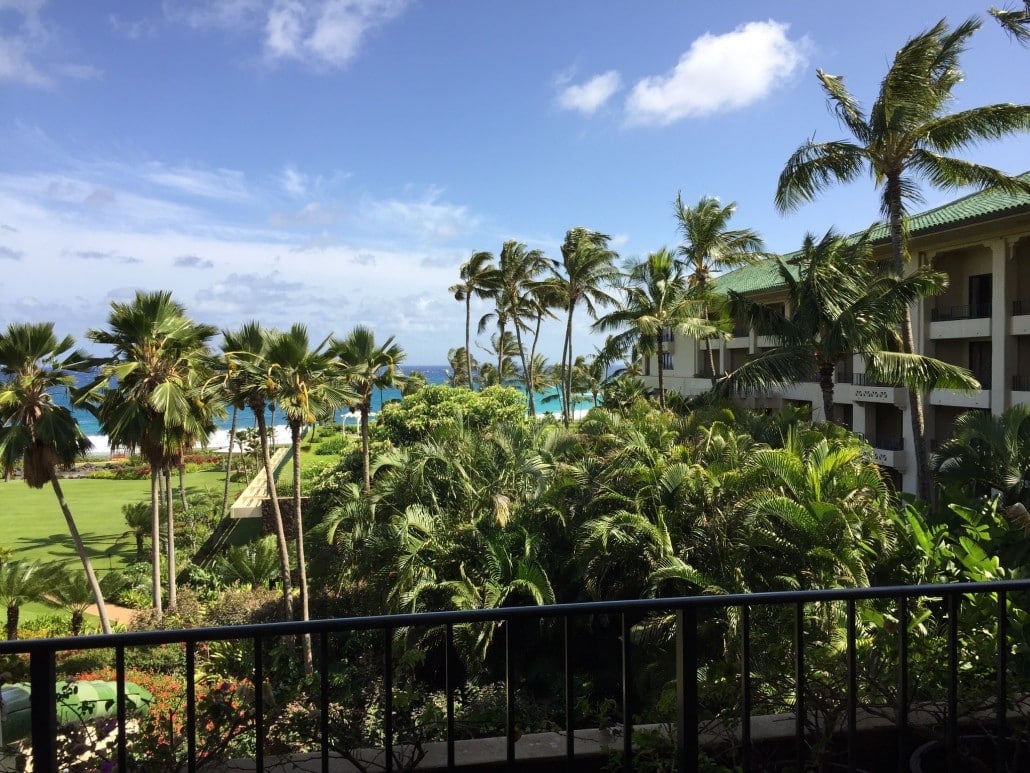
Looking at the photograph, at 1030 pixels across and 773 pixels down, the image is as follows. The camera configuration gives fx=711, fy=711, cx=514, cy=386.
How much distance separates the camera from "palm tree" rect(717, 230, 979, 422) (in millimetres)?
14258

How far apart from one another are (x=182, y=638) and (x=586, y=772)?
180cm

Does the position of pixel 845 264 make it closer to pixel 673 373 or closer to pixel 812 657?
pixel 812 657

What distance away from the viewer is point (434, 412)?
23.5 m

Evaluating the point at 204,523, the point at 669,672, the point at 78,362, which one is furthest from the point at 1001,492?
the point at 204,523

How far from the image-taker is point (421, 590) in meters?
12.5

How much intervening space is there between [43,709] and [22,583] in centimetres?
1757

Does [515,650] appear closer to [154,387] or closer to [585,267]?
[154,387]

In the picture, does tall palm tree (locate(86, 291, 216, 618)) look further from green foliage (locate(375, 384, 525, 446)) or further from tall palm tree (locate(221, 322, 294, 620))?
green foliage (locate(375, 384, 525, 446))

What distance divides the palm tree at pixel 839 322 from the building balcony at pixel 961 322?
11.5 feet

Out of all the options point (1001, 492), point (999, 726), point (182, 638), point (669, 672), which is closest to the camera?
point (182, 638)

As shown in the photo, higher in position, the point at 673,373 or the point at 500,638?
the point at 673,373

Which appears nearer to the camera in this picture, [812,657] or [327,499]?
[812,657]

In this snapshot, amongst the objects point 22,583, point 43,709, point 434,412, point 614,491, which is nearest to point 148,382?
point 22,583

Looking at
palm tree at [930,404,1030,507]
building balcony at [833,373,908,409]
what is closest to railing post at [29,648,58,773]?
palm tree at [930,404,1030,507]
